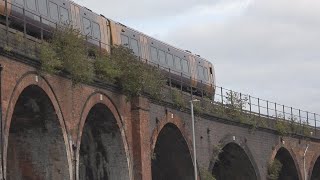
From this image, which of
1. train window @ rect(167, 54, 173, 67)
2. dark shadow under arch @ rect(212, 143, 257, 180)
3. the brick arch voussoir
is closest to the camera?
train window @ rect(167, 54, 173, 67)

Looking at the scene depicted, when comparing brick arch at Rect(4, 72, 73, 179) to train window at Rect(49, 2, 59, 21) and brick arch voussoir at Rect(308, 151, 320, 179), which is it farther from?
brick arch voussoir at Rect(308, 151, 320, 179)

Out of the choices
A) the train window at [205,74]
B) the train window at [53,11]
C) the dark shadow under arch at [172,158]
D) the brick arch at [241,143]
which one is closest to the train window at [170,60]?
the train window at [205,74]

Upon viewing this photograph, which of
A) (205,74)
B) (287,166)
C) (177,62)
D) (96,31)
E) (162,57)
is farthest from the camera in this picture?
(287,166)

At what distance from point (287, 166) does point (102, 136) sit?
66.4 ft

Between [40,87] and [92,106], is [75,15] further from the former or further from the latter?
[40,87]

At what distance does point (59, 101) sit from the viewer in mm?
23484

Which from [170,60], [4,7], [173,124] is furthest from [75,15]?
[170,60]

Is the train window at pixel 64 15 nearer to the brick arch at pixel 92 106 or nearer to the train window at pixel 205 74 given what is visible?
the brick arch at pixel 92 106

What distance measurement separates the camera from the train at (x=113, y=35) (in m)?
25.5

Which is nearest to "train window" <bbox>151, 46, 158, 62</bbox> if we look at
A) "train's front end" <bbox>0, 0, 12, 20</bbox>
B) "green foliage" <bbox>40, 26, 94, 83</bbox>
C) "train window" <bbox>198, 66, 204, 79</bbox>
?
"train window" <bbox>198, 66, 204, 79</bbox>

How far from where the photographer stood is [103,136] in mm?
28062

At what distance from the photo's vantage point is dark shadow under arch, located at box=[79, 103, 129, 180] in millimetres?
27891

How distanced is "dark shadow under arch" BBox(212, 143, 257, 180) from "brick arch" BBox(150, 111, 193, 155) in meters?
5.62

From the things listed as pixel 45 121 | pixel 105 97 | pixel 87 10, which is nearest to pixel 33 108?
pixel 45 121
